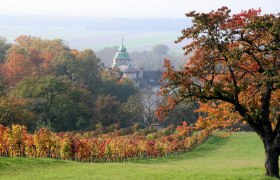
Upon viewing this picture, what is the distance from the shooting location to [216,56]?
17.8 meters

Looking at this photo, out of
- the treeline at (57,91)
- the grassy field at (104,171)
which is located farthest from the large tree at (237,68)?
the treeline at (57,91)

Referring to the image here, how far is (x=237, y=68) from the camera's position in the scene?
17844mm

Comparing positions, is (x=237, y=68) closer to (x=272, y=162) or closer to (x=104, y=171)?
(x=272, y=162)

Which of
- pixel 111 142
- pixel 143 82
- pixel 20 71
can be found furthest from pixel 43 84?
pixel 143 82

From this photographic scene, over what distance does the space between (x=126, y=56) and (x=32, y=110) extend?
90.0 meters

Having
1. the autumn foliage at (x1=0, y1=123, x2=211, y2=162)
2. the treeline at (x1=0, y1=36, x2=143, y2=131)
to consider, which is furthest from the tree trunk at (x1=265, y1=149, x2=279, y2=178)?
the treeline at (x1=0, y1=36, x2=143, y2=131)

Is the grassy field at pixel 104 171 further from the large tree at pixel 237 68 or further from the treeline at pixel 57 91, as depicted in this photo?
the treeline at pixel 57 91

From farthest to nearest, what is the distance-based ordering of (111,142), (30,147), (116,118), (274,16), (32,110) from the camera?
(116,118)
(32,110)
(111,142)
(30,147)
(274,16)

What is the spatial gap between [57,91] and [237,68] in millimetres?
43699

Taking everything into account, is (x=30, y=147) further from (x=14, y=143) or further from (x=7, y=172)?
(x=7, y=172)

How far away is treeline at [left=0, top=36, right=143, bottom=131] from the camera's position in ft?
178

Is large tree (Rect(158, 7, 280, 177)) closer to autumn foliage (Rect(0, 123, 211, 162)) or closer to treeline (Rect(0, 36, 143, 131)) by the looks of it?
autumn foliage (Rect(0, 123, 211, 162))

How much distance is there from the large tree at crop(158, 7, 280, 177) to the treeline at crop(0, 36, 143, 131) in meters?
29.4

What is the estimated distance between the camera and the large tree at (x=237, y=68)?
55.8ft
